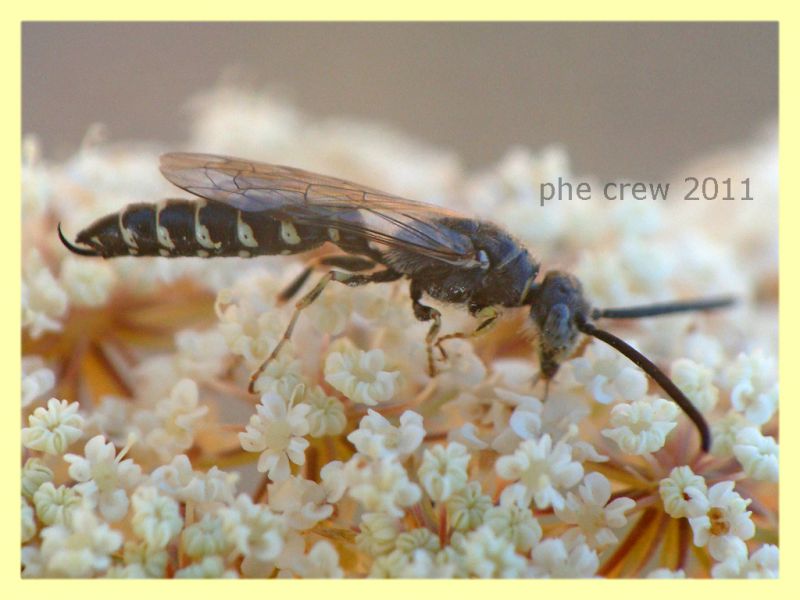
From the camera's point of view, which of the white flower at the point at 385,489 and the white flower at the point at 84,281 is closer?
the white flower at the point at 385,489

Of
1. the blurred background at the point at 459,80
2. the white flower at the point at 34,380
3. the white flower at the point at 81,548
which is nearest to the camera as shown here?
the white flower at the point at 81,548

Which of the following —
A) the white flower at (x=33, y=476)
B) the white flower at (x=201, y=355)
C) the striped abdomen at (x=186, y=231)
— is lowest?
the white flower at (x=33, y=476)

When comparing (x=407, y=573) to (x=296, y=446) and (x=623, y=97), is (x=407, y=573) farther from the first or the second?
(x=623, y=97)

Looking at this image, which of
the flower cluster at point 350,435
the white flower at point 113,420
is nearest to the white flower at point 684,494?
the flower cluster at point 350,435

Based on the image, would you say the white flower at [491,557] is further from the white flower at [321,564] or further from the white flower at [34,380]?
the white flower at [34,380]

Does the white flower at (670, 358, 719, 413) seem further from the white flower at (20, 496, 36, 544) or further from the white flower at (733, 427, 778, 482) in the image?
the white flower at (20, 496, 36, 544)

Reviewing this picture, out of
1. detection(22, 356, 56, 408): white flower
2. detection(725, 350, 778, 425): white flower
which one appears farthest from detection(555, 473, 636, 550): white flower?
detection(22, 356, 56, 408): white flower

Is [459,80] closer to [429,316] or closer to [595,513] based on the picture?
[429,316]
